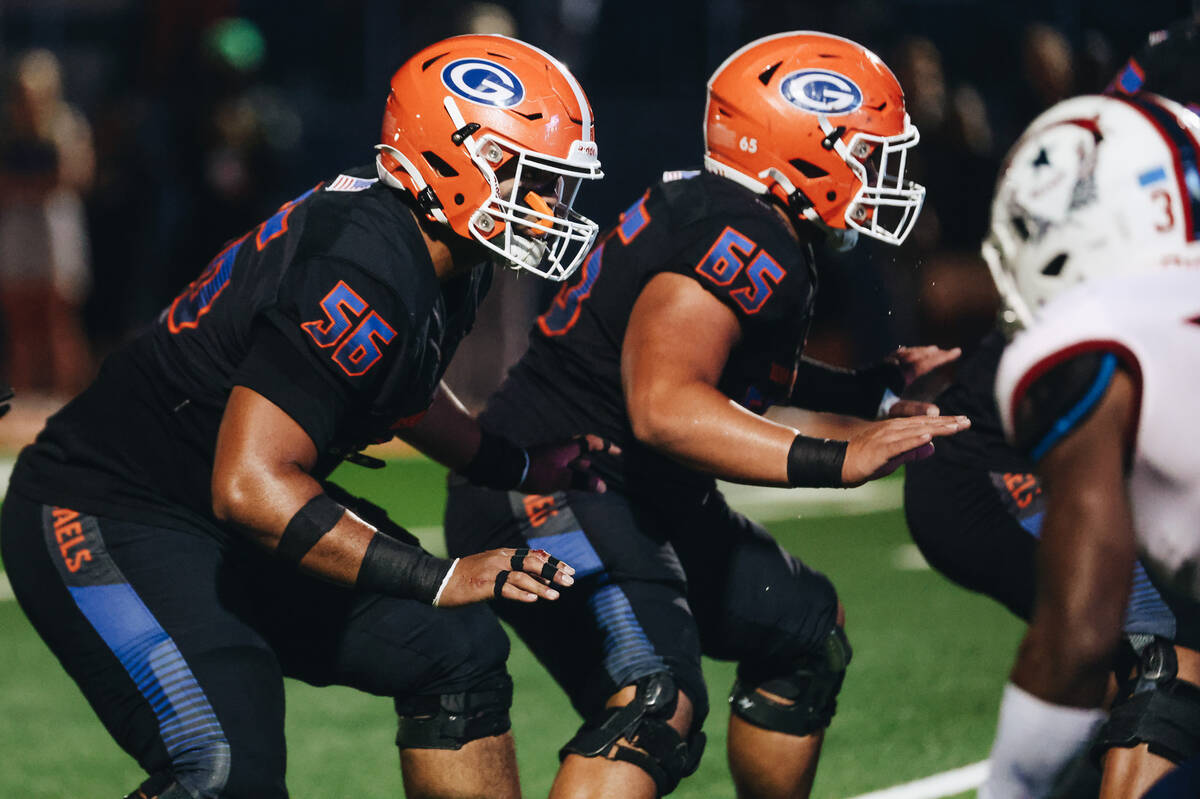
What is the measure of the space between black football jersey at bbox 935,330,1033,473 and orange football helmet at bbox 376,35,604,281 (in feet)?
4.03

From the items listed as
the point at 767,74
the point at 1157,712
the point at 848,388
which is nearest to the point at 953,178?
the point at 848,388

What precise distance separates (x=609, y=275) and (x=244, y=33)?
25.9ft

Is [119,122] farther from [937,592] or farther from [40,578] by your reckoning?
[40,578]

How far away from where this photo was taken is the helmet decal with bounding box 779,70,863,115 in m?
3.96

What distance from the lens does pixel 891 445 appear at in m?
3.42

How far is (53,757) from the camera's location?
5070mm

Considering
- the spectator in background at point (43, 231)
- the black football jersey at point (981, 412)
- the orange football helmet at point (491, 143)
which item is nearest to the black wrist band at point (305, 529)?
the orange football helmet at point (491, 143)

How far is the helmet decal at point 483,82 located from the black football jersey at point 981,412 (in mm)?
1502

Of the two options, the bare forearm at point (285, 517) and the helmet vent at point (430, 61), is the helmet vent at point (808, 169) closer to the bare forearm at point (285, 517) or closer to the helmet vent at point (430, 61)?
the helmet vent at point (430, 61)

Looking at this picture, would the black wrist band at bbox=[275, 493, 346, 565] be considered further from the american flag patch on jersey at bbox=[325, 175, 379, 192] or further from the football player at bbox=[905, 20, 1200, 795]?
the football player at bbox=[905, 20, 1200, 795]

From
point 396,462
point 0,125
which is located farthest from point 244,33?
point 396,462

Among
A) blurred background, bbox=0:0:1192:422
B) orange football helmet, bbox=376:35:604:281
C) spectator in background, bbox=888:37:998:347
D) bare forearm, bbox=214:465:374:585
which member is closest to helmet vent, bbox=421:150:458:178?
orange football helmet, bbox=376:35:604:281

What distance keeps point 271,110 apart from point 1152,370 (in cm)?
968

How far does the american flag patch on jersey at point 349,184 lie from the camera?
3.49m
